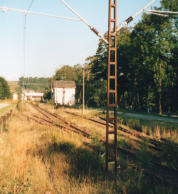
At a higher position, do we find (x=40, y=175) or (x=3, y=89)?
(x=3, y=89)

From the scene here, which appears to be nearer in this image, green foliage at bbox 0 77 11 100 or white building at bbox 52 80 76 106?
white building at bbox 52 80 76 106

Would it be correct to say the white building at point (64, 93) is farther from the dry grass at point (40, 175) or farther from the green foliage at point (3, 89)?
the green foliage at point (3, 89)

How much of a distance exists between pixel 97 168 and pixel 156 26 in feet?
80.7

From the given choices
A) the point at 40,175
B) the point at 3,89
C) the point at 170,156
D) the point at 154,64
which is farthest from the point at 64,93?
the point at 3,89

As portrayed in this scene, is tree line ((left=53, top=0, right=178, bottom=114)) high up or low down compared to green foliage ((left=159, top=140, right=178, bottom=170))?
up

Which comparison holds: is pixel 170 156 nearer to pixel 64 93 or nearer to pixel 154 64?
pixel 154 64

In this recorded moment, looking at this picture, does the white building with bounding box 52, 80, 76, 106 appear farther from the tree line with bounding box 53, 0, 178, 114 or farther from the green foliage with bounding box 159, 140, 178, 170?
the green foliage with bounding box 159, 140, 178, 170

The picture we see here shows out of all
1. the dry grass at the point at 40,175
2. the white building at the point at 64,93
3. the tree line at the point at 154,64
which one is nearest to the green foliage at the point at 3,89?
the white building at the point at 64,93

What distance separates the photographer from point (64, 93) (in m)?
48.6

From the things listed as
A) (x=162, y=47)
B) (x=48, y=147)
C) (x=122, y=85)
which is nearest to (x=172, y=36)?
(x=162, y=47)

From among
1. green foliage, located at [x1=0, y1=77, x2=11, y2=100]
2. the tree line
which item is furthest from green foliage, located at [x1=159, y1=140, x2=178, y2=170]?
green foliage, located at [x1=0, y1=77, x2=11, y2=100]

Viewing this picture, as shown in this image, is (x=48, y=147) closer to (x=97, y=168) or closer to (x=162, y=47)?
(x=97, y=168)

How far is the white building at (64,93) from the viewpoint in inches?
1889

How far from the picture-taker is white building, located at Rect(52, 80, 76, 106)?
48.0 metres
